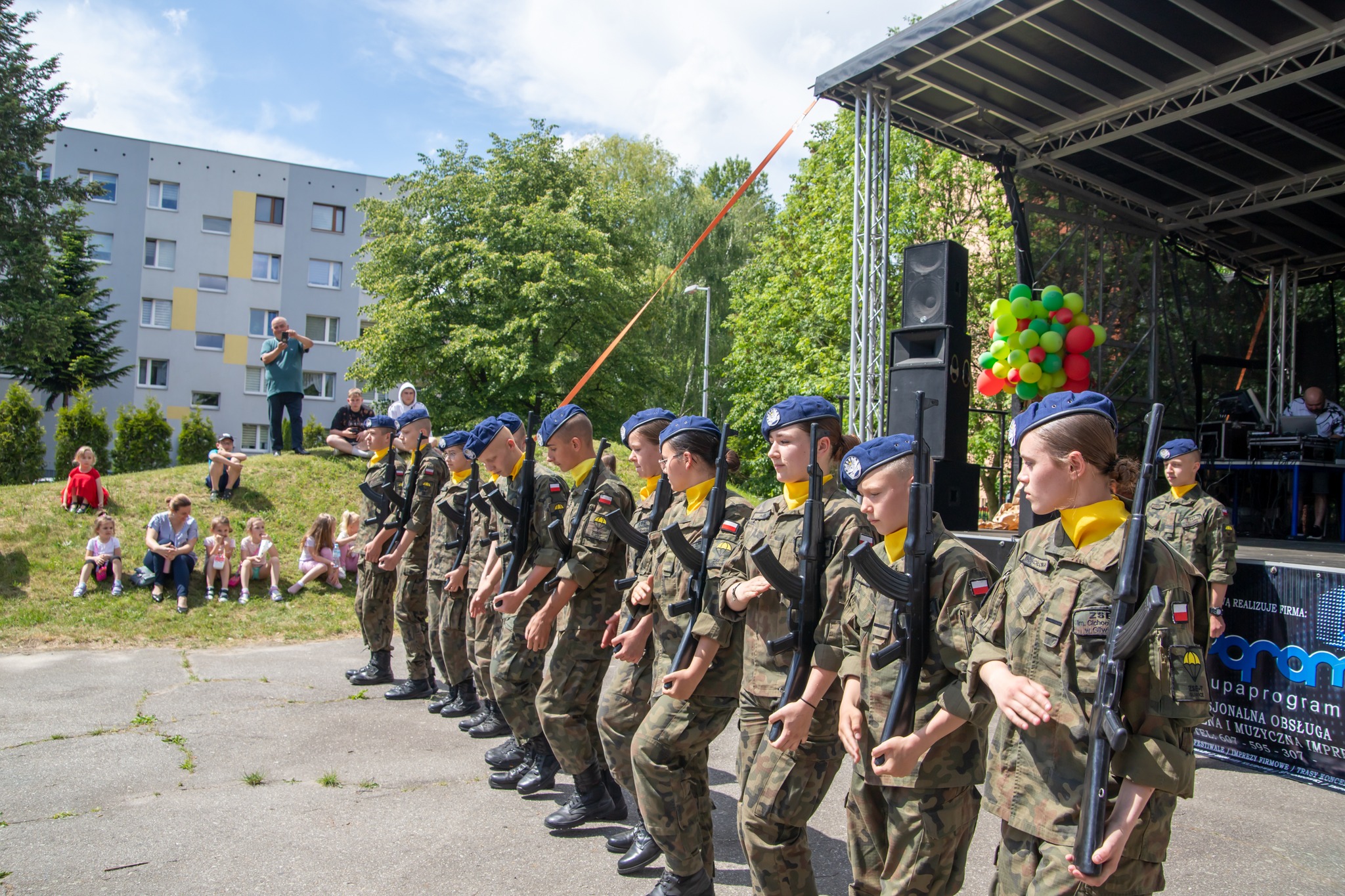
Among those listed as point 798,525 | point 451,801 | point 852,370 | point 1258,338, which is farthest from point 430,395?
point 798,525

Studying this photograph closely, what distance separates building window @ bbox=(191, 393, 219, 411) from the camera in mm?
35688

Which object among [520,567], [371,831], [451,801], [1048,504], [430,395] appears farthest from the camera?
[430,395]

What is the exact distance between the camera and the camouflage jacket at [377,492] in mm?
7270

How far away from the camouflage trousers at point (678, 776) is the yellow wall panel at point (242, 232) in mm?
37650

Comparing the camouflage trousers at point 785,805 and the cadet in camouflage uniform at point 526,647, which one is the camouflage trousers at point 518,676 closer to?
the cadet in camouflage uniform at point 526,647

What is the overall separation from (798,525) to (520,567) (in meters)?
2.37

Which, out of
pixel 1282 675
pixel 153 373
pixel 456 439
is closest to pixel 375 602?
pixel 456 439

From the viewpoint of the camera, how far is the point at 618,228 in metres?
26.7

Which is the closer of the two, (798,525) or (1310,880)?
(798,525)

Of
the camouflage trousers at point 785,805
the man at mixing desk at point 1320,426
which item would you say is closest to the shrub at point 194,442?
the camouflage trousers at point 785,805

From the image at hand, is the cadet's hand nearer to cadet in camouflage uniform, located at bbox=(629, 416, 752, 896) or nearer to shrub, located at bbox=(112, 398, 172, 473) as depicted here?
cadet in camouflage uniform, located at bbox=(629, 416, 752, 896)

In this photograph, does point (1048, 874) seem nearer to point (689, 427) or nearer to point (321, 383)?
point (689, 427)

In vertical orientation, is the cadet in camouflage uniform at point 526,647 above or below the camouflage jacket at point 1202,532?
below

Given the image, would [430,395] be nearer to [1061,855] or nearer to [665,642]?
[665,642]
